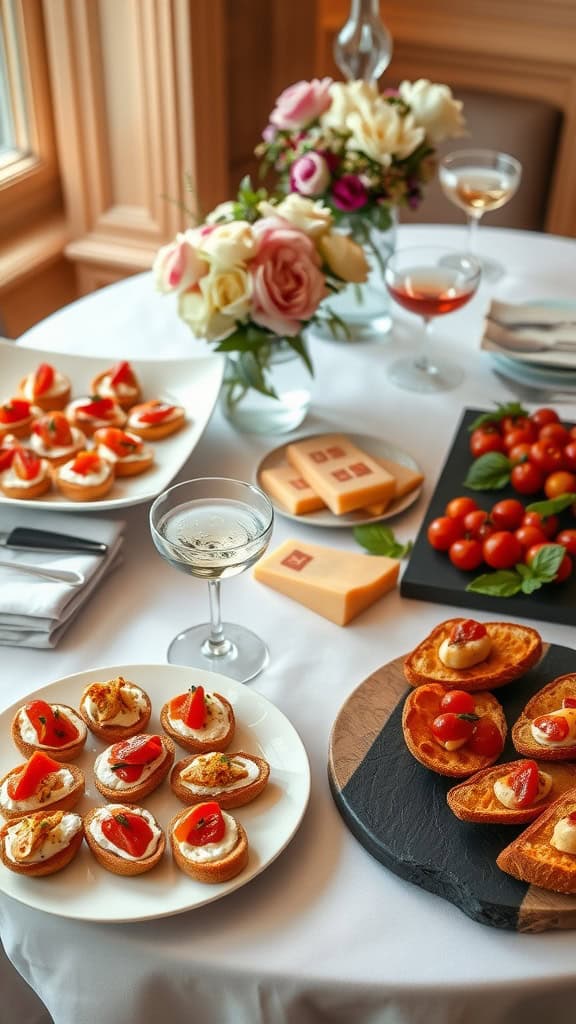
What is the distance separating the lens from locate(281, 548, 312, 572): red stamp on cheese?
1.37 meters

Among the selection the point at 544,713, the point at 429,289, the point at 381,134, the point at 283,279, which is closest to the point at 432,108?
the point at 381,134

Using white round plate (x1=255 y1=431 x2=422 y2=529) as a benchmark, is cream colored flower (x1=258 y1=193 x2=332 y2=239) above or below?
above

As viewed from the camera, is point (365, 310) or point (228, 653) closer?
point (228, 653)

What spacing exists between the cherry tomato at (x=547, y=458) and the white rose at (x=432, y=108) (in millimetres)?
680

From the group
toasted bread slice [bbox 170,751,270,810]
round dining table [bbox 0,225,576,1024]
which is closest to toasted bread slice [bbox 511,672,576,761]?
round dining table [bbox 0,225,576,1024]

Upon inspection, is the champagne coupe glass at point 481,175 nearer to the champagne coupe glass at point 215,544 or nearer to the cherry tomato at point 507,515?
the cherry tomato at point 507,515

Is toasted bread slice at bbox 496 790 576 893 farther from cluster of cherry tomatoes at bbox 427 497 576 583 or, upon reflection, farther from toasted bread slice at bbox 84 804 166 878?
cluster of cherry tomatoes at bbox 427 497 576 583

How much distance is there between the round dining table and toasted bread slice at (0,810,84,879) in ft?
0.15

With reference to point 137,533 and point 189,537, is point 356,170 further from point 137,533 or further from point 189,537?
point 189,537

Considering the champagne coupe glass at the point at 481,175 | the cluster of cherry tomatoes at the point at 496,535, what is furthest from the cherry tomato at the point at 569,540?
the champagne coupe glass at the point at 481,175

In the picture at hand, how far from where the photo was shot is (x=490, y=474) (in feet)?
4.97

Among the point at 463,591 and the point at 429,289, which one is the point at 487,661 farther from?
the point at 429,289

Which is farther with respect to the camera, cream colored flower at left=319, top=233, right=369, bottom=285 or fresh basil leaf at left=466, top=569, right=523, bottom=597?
cream colored flower at left=319, top=233, right=369, bottom=285

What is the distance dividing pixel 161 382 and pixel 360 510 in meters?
0.43
